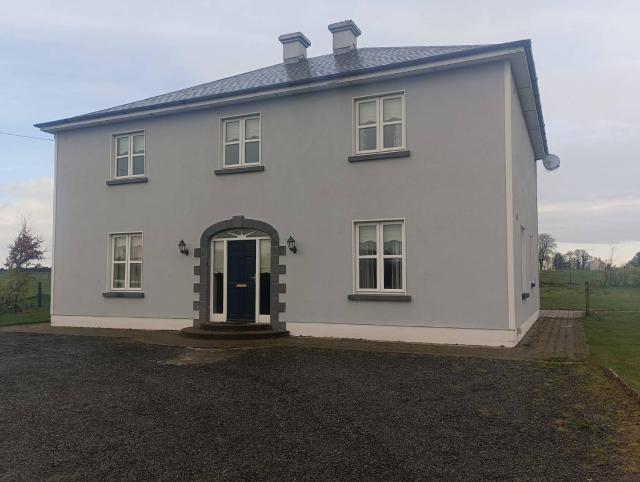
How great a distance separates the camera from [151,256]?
50.4 ft

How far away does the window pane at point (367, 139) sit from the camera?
512 inches

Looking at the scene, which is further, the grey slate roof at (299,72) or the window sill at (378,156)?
the grey slate roof at (299,72)

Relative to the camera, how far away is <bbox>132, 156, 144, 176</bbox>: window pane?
15898 millimetres

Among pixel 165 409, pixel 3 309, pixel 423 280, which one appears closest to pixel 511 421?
pixel 165 409

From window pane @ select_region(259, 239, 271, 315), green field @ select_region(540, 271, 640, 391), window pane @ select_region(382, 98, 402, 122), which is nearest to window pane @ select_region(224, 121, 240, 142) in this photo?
window pane @ select_region(259, 239, 271, 315)

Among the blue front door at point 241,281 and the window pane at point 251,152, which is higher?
the window pane at point 251,152

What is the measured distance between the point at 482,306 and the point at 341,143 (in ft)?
16.2

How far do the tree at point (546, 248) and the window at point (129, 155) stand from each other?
45.5 metres

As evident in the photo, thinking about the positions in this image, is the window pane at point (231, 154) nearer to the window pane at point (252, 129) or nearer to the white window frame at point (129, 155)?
the window pane at point (252, 129)

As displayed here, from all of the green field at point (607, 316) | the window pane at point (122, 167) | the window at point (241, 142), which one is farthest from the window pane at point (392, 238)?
the window pane at point (122, 167)

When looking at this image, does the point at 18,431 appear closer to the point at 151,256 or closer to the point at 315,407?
the point at 315,407

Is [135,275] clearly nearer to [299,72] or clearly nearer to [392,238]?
[299,72]

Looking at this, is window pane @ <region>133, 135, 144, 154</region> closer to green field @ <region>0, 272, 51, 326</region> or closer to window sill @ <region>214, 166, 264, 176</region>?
window sill @ <region>214, 166, 264, 176</region>

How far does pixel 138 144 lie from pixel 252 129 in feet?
12.5
